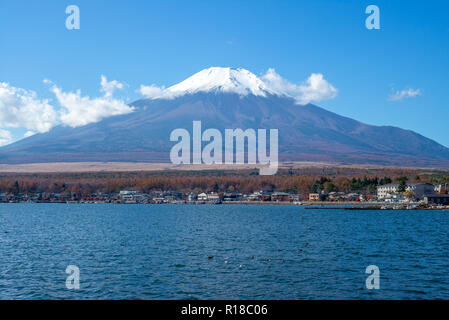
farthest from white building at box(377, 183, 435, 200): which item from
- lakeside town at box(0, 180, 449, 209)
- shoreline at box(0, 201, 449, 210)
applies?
shoreline at box(0, 201, 449, 210)

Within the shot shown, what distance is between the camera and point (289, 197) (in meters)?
114

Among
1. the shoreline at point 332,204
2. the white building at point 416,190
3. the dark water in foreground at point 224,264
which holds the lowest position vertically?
the shoreline at point 332,204

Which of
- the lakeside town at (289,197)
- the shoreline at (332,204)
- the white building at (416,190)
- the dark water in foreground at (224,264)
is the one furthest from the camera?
the white building at (416,190)

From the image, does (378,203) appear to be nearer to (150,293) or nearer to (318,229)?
(318,229)

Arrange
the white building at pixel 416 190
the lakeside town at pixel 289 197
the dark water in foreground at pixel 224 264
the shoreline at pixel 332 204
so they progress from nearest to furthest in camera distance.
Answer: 1. the dark water in foreground at pixel 224 264
2. the shoreline at pixel 332 204
3. the lakeside town at pixel 289 197
4. the white building at pixel 416 190

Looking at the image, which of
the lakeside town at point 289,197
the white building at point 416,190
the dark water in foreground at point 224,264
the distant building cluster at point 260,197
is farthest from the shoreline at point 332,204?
the dark water in foreground at point 224,264

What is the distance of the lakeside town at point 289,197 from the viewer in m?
92.1

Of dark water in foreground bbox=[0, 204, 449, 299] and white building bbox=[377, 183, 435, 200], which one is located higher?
white building bbox=[377, 183, 435, 200]

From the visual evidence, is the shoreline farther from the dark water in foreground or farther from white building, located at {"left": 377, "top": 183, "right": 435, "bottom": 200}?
the dark water in foreground

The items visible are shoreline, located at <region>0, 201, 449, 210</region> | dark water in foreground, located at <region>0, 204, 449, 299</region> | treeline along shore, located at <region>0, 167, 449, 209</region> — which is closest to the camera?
dark water in foreground, located at <region>0, 204, 449, 299</region>

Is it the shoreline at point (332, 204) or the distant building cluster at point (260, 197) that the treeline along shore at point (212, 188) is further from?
the shoreline at point (332, 204)

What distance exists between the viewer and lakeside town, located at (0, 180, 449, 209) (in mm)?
92062

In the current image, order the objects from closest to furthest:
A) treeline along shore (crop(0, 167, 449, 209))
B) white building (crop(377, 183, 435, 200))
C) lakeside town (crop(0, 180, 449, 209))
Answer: lakeside town (crop(0, 180, 449, 209)) < white building (crop(377, 183, 435, 200)) < treeline along shore (crop(0, 167, 449, 209))
